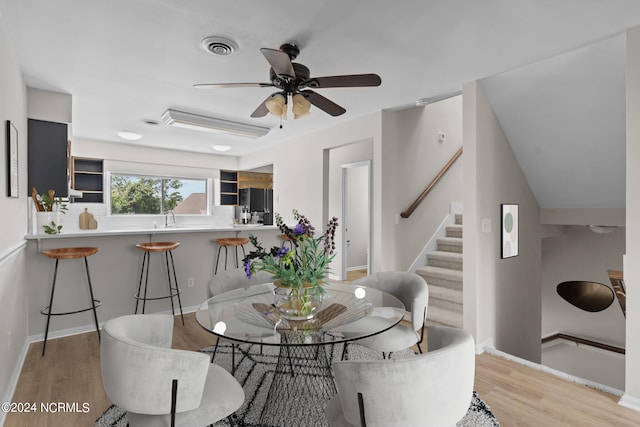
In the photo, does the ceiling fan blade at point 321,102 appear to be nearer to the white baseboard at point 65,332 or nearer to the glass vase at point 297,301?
the glass vase at point 297,301

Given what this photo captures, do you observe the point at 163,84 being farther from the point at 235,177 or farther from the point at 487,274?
the point at 235,177

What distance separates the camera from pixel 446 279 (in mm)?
4160

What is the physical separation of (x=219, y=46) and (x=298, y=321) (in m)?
2.10

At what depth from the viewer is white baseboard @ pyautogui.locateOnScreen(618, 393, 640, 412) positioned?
2.22 meters

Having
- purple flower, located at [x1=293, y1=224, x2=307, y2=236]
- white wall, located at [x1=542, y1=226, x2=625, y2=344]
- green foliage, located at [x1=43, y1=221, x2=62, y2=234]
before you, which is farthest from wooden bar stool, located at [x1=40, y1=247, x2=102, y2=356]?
white wall, located at [x1=542, y1=226, x2=625, y2=344]

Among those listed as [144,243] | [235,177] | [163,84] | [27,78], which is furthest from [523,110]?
[235,177]

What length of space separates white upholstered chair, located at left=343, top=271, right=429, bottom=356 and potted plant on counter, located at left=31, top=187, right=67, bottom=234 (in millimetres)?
3109

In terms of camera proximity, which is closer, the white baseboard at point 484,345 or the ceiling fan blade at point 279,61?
the ceiling fan blade at point 279,61

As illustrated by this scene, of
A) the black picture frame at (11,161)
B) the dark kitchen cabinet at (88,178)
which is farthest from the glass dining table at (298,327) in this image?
the dark kitchen cabinet at (88,178)

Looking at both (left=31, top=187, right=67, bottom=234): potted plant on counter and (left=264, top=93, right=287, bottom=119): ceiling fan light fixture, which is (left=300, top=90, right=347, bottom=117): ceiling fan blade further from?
(left=31, top=187, right=67, bottom=234): potted plant on counter

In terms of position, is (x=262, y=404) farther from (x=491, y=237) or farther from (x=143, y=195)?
(x=143, y=195)

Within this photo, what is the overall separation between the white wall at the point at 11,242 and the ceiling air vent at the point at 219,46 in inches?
51.1

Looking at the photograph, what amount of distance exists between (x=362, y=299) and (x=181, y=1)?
2.17 m

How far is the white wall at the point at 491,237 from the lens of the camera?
3131 millimetres
